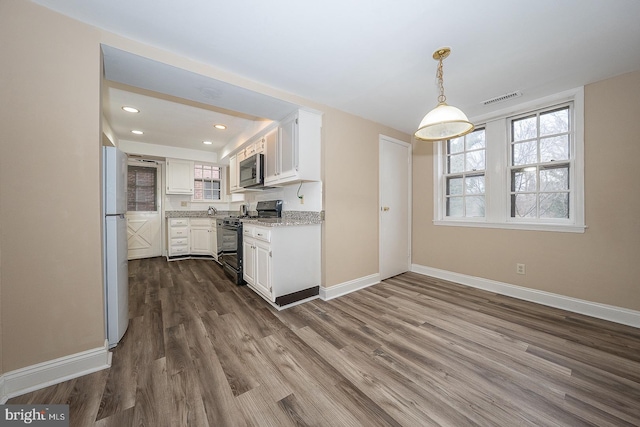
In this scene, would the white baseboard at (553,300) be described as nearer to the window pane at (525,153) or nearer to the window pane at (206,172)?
the window pane at (525,153)

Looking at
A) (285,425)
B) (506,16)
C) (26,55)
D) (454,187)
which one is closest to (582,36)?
(506,16)

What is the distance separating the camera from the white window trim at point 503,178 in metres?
2.43

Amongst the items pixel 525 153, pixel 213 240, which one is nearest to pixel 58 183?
pixel 213 240

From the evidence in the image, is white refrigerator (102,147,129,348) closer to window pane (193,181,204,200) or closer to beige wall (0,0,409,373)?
beige wall (0,0,409,373)

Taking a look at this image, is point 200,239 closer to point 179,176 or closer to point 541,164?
point 179,176

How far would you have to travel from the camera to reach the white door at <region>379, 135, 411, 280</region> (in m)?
3.49

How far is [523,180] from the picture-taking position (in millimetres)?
2861

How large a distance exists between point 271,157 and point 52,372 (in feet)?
9.17

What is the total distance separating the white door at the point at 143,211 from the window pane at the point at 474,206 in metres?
6.34

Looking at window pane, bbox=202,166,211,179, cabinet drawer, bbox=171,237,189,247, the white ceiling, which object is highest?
the white ceiling

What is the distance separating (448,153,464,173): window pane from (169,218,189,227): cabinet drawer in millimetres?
5418

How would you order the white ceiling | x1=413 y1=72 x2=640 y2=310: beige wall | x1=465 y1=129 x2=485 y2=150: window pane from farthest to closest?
x1=465 y1=129 x2=485 y2=150: window pane
x1=413 y1=72 x2=640 y2=310: beige wall
the white ceiling

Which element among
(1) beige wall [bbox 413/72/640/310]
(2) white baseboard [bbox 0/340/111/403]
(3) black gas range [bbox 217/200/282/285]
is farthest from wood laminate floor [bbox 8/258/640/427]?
(3) black gas range [bbox 217/200/282/285]

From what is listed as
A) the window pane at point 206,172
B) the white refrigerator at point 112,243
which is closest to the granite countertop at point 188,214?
the window pane at point 206,172
